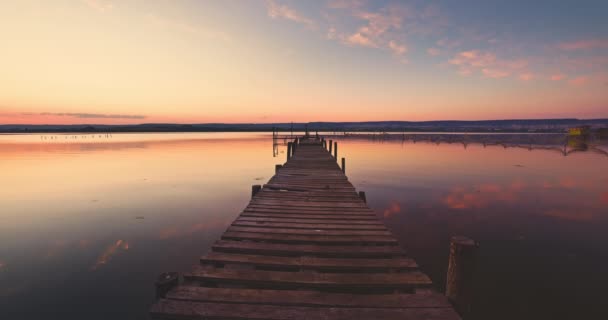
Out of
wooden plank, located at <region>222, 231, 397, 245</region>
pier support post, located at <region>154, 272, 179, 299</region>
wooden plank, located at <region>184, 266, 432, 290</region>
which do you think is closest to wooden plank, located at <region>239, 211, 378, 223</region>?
wooden plank, located at <region>222, 231, 397, 245</region>

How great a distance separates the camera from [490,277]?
704 cm

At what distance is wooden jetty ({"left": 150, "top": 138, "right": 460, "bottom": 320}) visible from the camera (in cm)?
340

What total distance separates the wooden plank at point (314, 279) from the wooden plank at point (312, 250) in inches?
25.6

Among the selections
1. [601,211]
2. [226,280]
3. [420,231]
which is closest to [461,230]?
[420,231]

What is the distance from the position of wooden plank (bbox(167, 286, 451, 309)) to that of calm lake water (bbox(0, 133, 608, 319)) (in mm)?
3324

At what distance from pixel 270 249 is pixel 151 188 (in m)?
15.1

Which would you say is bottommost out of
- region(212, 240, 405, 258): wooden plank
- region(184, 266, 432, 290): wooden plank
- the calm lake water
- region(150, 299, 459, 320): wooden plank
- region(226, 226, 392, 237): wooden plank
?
the calm lake water

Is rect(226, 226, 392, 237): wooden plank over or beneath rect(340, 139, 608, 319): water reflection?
over

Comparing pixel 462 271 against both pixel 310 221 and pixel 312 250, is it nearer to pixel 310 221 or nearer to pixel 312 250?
pixel 312 250

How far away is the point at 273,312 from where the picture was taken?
336cm

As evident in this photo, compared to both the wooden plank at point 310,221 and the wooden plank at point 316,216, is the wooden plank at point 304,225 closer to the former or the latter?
the wooden plank at point 310,221

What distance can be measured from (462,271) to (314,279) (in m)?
2.21

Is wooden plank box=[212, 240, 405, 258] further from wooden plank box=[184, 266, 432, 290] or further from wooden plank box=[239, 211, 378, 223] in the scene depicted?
wooden plank box=[239, 211, 378, 223]

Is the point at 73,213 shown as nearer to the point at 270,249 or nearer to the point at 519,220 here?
the point at 270,249
